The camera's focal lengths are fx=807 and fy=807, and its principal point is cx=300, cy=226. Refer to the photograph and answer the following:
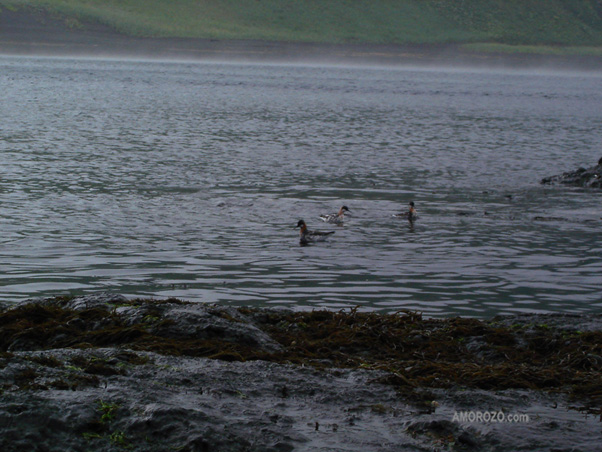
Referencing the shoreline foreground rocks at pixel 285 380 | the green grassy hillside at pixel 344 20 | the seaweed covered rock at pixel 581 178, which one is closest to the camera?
the shoreline foreground rocks at pixel 285 380

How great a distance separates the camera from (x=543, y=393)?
7859mm

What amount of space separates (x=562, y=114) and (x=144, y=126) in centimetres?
3186

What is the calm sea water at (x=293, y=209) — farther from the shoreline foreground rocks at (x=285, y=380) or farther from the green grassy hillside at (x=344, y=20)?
the green grassy hillside at (x=344, y=20)

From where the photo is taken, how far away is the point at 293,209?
21.1m

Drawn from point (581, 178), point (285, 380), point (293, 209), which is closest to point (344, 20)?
point (581, 178)

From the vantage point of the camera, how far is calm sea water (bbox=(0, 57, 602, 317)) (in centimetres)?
1367

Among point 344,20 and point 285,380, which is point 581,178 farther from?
point 344,20

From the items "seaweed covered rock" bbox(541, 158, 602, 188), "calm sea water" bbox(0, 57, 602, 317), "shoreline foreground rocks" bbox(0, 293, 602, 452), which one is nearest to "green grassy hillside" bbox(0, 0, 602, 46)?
"calm sea water" bbox(0, 57, 602, 317)

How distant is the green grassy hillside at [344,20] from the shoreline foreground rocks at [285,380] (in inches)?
4695

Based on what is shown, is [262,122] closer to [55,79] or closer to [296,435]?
[55,79]

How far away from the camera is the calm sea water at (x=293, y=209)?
13.7m

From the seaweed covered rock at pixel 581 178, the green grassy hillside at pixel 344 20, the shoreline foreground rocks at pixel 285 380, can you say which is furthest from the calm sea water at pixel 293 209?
the green grassy hillside at pixel 344 20

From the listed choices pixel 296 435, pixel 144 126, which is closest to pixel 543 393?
pixel 296 435

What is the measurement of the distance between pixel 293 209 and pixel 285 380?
1328cm
